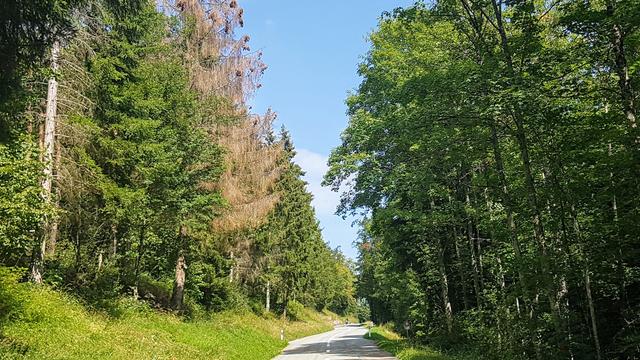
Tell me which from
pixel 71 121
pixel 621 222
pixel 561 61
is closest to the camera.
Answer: pixel 621 222

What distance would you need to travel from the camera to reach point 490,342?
48.4 feet

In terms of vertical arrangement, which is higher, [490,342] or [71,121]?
[71,121]

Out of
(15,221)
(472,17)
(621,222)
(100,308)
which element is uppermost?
(472,17)

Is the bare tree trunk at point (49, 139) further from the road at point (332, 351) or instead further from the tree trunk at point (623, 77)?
the tree trunk at point (623, 77)

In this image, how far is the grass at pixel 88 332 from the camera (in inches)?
402

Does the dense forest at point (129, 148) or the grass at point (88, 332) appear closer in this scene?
the grass at point (88, 332)

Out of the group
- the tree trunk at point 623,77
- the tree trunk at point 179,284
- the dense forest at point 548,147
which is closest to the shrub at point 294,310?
the tree trunk at point 179,284

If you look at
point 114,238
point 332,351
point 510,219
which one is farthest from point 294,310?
point 510,219

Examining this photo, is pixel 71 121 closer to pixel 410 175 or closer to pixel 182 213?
pixel 182 213

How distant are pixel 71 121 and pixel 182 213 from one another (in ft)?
17.8

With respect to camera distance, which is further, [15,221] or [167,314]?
[167,314]

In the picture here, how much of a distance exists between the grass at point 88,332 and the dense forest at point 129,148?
21.9 inches

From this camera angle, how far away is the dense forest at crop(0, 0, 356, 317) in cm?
1073

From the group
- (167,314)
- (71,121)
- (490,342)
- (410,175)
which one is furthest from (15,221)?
(490,342)
